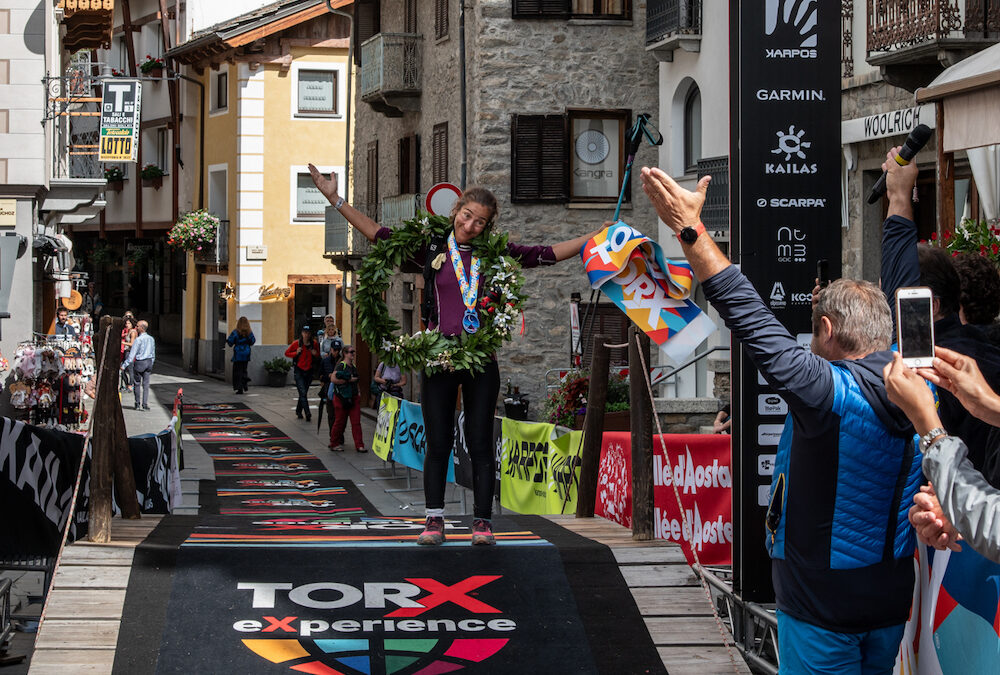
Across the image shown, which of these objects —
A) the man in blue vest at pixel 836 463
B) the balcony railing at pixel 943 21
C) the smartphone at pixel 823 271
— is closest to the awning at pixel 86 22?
the balcony railing at pixel 943 21

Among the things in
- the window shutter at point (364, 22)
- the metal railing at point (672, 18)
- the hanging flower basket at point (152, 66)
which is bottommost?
the metal railing at point (672, 18)

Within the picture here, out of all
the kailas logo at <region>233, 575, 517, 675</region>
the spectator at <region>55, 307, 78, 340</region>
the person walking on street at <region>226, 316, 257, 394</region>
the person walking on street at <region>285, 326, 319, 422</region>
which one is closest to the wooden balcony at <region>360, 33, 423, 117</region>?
the person walking on street at <region>285, 326, 319, 422</region>

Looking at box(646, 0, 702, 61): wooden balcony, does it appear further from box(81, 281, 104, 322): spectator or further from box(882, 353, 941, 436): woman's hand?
box(81, 281, 104, 322): spectator

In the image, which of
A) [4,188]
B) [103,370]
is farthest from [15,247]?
[103,370]

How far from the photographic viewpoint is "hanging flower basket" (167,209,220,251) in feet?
125

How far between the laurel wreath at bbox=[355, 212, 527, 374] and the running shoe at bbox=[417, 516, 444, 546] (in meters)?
0.80

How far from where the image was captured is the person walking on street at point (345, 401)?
21.4 m

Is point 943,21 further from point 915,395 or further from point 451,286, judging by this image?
point 915,395

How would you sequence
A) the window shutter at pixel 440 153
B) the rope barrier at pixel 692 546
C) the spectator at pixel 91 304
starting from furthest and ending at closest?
the spectator at pixel 91 304 → the window shutter at pixel 440 153 → the rope barrier at pixel 692 546

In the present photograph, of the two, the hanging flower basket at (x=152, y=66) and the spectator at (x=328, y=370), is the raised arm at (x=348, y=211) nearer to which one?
the spectator at (x=328, y=370)

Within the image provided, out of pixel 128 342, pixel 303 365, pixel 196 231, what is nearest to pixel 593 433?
pixel 303 365

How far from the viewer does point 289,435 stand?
2477 centimetres

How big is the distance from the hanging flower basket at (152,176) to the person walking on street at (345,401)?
77.6 feet

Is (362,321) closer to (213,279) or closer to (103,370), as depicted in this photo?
(103,370)
